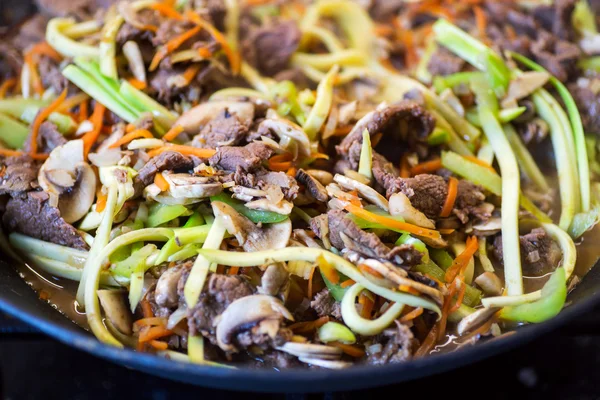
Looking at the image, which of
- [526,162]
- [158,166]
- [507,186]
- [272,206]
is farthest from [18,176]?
[526,162]

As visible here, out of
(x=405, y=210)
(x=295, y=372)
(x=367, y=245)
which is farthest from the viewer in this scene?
(x=405, y=210)

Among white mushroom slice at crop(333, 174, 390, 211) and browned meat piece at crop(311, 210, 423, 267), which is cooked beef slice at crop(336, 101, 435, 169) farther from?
browned meat piece at crop(311, 210, 423, 267)

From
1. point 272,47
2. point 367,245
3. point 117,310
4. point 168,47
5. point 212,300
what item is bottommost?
point 117,310

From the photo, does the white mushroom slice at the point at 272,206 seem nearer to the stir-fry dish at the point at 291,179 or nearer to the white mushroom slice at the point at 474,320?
the stir-fry dish at the point at 291,179

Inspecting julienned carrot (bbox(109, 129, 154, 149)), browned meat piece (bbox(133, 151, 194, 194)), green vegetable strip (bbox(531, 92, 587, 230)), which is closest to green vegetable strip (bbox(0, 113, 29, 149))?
julienned carrot (bbox(109, 129, 154, 149))

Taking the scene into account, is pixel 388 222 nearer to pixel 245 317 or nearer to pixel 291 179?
pixel 291 179

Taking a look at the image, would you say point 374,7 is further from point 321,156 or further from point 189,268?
point 189,268
